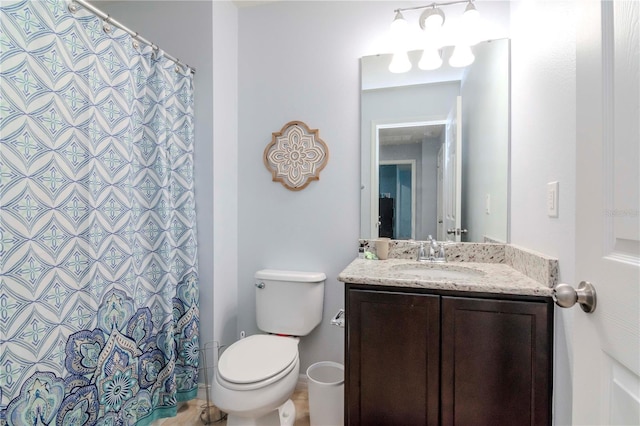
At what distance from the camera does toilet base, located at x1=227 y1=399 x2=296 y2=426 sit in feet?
4.82

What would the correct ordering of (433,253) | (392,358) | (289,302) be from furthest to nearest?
1. (289,302)
2. (433,253)
3. (392,358)

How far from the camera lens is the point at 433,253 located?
1729 millimetres

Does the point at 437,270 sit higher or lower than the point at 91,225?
lower

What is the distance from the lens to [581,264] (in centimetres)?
63

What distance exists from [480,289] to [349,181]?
3.23 ft

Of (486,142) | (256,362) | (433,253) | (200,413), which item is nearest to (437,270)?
→ (433,253)

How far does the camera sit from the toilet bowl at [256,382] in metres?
1.33

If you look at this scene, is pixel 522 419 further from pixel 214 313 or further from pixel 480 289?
pixel 214 313

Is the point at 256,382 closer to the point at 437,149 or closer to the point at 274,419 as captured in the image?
the point at 274,419

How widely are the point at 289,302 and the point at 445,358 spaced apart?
0.93 metres

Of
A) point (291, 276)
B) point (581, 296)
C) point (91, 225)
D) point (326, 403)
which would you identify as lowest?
point (326, 403)

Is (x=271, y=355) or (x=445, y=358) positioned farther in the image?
(x=271, y=355)

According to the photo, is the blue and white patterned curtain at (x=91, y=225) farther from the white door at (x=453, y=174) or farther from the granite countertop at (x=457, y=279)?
the white door at (x=453, y=174)

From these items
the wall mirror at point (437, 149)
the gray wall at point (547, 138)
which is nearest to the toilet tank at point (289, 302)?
the wall mirror at point (437, 149)
